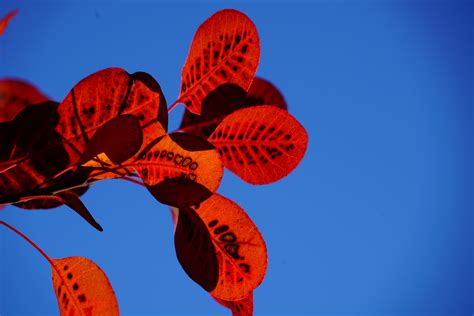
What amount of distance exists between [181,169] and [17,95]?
0.43 m

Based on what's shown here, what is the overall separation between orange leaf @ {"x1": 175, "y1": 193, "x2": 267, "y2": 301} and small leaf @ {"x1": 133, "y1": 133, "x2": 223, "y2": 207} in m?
0.07

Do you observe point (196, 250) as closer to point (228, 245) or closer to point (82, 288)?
point (228, 245)

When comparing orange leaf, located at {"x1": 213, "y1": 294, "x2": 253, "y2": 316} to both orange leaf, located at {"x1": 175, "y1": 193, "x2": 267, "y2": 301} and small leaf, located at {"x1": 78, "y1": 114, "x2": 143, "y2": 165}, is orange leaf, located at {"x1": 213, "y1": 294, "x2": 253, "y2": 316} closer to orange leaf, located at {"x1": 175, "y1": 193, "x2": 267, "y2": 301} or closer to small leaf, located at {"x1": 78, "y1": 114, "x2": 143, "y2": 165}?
orange leaf, located at {"x1": 175, "y1": 193, "x2": 267, "y2": 301}

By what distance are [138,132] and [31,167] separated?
0.18 meters

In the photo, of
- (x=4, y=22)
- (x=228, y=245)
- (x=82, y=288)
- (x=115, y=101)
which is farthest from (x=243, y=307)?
(x=4, y=22)

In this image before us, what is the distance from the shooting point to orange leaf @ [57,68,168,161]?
0.51 meters

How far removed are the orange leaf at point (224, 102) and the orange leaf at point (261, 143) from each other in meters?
0.05

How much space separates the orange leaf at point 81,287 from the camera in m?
0.57

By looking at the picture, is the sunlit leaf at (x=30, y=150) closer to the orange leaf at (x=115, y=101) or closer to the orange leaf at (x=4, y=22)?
the orange leaf at (x=115, y=101)

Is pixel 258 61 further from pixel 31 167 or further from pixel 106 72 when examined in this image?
pixel 31 167

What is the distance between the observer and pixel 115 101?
1.72 ft

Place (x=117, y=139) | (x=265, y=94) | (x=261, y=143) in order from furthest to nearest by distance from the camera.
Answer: (x=265, y=94) → (x=261, y=143) → (x=117, y=139)

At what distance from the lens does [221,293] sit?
0.55 meters

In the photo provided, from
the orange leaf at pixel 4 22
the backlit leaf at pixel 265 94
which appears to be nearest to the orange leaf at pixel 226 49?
the backlit leaf at pixel 265 94
